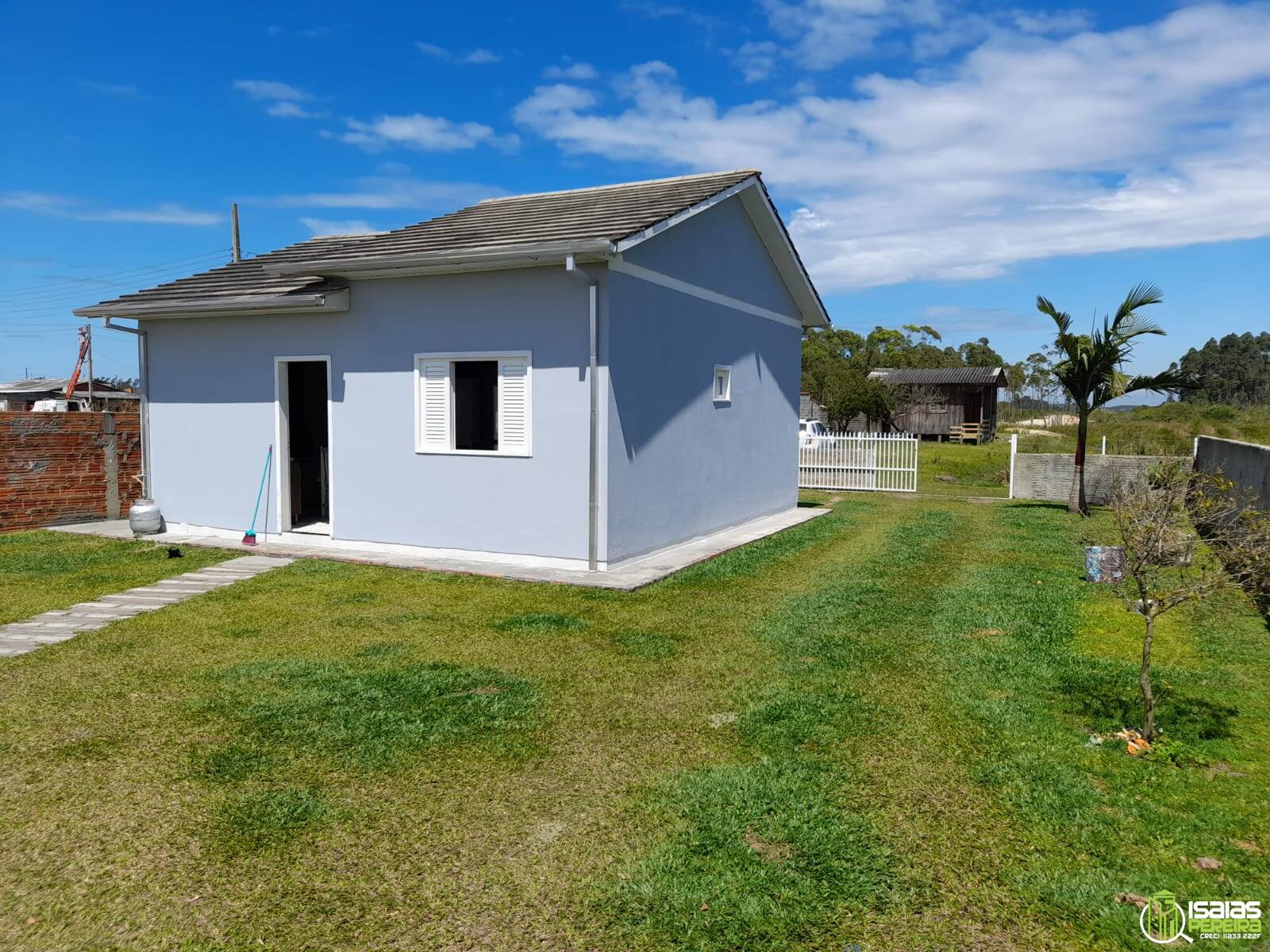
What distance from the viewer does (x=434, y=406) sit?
1008cm

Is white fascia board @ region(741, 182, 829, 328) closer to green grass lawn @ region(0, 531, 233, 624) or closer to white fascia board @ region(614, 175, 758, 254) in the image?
white fascia board @ region(614, 175, 758, 254)

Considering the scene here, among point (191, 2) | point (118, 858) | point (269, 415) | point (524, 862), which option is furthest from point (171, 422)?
point (524, 862)

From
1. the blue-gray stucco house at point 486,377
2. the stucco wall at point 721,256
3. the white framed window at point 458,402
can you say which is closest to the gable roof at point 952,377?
the stucco wall at point 721,256

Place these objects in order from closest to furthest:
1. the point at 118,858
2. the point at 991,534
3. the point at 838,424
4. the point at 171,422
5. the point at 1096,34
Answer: the point at 118,858
the point at 1096,34
the point at 171,422
the point at 991,534
the point at 838,424

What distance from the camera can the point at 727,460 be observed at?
12883mm

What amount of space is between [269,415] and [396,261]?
3305 millimetres

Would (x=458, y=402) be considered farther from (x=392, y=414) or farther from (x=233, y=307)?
(x=233, y=307)

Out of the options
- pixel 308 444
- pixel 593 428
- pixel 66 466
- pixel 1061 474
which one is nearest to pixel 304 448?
pixel 308 444

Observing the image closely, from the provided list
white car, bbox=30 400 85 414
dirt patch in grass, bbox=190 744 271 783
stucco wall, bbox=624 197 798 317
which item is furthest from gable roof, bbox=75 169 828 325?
white car, bbox=30 400 85 414

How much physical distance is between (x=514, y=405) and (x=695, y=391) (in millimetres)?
2954

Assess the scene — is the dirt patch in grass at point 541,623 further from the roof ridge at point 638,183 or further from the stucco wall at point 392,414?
the roof ridge at point 638,183

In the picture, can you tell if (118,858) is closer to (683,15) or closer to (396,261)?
(396,261)

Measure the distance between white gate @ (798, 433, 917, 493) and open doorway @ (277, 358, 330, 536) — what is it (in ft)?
37.4

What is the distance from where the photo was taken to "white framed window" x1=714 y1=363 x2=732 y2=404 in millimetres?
12421
